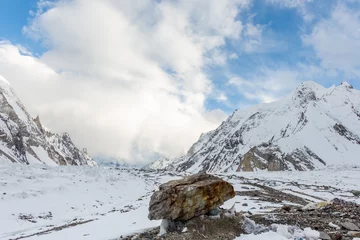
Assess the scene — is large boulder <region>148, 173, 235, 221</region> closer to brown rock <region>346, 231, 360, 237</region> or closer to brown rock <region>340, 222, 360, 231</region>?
brown rock <region>340, 222, 360, 231</region>

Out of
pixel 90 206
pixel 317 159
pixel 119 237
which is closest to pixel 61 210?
pixel 90 206

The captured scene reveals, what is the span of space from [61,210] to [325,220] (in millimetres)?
24268

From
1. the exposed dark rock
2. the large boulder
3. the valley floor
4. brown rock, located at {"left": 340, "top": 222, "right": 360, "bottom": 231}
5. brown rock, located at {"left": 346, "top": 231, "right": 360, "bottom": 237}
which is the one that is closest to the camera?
brown rock, located at {"left": 346, "top": 231, "right": 360, "bottom": 237}

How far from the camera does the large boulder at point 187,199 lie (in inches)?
535

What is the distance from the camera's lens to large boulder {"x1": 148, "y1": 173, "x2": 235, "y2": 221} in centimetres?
1360

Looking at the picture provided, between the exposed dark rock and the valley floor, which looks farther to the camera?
the exposed dark rock

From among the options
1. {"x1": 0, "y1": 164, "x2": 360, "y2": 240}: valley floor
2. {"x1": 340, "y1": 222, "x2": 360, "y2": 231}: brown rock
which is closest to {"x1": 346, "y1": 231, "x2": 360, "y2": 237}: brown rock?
{"x1": 340, "y1": 222, "x2": 360, "y2": 231}: brown rock

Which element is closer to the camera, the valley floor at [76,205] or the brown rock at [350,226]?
the brown rock at [350,226]

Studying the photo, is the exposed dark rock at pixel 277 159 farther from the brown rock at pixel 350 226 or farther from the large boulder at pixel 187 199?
the large boulder at pixel 187 199

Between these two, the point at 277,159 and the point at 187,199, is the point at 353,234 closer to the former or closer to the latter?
the point at 187,199

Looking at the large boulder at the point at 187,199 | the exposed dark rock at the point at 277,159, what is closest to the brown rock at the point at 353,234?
the large boulder at the point at 187,199

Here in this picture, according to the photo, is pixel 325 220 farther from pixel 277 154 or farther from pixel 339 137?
pixel 339 137

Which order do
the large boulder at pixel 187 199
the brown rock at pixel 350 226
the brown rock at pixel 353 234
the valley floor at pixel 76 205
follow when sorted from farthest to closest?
the valley floor at pixel 76 205 → the large boulder at pixel 187 199 → the brown rock at pixel 350 226 → the brown rock at pixel 353 234

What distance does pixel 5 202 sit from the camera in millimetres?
29688
